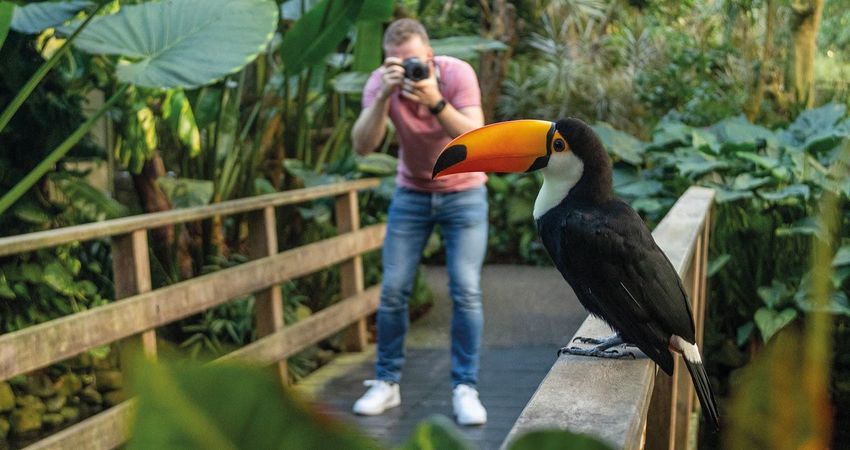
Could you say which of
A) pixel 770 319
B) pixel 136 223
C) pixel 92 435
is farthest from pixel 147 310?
pixel 770 319

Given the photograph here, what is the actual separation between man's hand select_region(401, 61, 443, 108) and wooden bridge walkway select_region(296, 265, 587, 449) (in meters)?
1.19

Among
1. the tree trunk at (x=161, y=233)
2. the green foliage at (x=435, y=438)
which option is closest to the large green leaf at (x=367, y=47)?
the tree trunk at (x=161, y=233)

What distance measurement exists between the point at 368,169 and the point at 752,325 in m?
2.67

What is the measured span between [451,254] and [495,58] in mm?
6984

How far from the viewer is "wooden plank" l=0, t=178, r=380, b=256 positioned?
3.59 meters

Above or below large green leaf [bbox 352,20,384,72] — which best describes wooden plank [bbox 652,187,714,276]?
below

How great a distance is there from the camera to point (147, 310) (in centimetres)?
424

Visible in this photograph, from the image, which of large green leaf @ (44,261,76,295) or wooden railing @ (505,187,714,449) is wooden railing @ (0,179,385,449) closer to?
large green leaf @ (44,261,76,295)

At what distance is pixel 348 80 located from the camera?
6664 mm

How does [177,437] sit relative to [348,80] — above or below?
above

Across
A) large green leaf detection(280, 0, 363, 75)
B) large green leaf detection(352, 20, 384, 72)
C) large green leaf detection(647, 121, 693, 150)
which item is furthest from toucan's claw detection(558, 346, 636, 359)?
large green leaf detection(647, 121, 693, 150)

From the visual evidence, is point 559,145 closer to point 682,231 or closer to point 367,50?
point 682,231

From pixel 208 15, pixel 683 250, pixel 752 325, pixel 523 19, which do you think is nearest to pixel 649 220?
pixel 752 325

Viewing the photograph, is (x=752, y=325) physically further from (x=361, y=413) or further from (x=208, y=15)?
(x=208, y=15)
